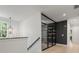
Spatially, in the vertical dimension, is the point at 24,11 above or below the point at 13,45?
above

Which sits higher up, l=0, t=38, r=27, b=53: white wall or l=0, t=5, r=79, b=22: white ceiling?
l=0, t=5, r=79, b=22: white ceiling

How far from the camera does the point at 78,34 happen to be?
276 cm

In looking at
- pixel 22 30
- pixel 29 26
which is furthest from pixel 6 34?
pixel 29 26

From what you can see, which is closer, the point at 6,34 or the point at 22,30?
the point at 6,34

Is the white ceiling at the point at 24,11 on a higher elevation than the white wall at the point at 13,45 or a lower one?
higher

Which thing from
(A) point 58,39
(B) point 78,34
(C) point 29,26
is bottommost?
(A) point 58,39

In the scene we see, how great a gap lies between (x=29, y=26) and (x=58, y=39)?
272 cm
